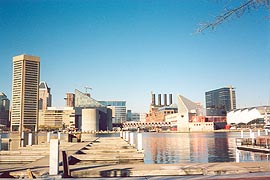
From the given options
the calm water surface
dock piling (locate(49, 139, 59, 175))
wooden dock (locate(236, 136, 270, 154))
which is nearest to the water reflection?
the calm water surface

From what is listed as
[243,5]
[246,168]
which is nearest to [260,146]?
[246,168]

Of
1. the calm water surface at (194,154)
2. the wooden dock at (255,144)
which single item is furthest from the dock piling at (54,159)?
the wooden dock at (255,144)

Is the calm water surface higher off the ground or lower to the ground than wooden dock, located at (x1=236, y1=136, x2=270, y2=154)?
lower

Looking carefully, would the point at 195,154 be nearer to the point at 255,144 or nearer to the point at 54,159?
the point at 255,144

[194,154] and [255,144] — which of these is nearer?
[194,154]

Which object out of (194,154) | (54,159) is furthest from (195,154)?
(54,159)

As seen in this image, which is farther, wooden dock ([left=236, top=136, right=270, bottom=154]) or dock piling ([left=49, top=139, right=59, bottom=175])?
wooden dock ([left=236, top=136, right=270, bottom=154])

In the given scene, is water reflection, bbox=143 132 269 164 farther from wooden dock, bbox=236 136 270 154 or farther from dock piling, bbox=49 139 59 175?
dock piling, bbox=49 139 59 175

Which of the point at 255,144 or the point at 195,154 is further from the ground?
the point at 255,144

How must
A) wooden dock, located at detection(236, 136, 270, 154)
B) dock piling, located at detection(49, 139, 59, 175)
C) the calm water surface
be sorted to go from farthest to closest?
wooden dock, located at detection(236, 136, 270, 154), the calm water surface, dock piling, located at detection(49, 139, 59, 175)

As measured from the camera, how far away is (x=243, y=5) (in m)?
9.24

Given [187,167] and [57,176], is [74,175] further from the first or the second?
[187,167]

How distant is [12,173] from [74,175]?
3009 millimetres

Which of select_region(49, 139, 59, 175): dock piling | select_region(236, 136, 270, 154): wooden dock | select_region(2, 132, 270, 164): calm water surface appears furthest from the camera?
select_region(236, 136, 270, 154): wooden dock
